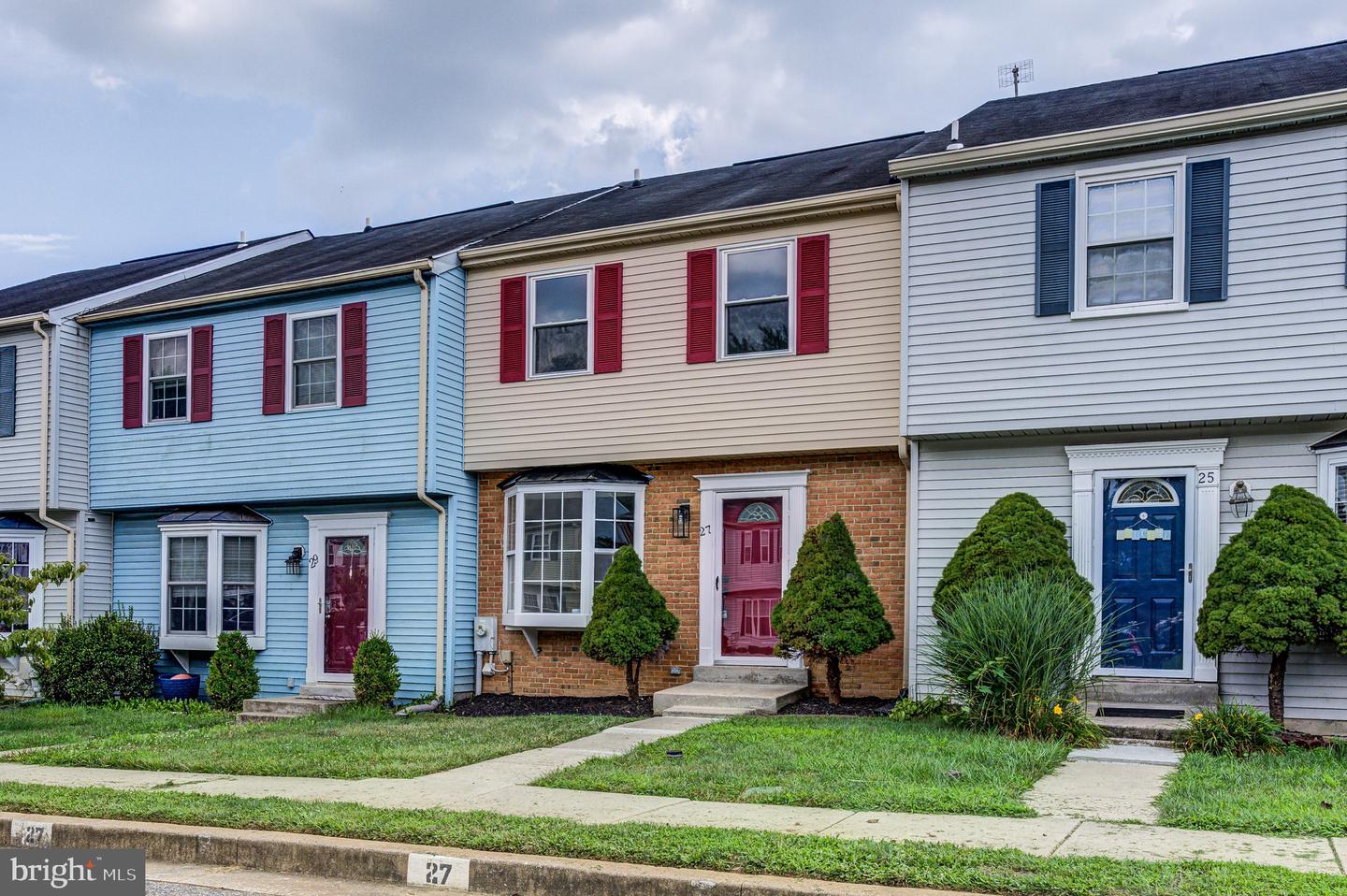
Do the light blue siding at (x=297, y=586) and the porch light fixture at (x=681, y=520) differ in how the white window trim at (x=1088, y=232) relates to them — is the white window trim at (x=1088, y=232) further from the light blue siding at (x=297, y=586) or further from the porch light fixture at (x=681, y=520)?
the light blue siding at (x=297, y=586)

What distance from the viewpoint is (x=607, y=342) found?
14820 millimetres

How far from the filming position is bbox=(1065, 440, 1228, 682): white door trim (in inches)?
447

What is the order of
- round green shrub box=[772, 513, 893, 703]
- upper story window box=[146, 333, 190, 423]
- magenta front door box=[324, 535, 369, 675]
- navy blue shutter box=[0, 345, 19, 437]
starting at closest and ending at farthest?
round green shrub box=[772, 513, 893, 703], magenta front door box=[324, 535, 369, 675], upper story window box=[146, 333, 190, 423], navy blue shutter box=[0, 345, 19, 437]

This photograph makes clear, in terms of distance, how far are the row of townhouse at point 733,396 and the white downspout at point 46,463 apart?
0.08 meters

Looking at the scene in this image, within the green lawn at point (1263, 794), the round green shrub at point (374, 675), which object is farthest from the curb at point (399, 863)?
the round green shrub at point (374, 675)

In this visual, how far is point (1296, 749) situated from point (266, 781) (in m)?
7.70

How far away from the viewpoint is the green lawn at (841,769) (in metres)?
7.65

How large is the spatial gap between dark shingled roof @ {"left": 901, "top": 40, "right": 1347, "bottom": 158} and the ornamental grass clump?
4.74 meters

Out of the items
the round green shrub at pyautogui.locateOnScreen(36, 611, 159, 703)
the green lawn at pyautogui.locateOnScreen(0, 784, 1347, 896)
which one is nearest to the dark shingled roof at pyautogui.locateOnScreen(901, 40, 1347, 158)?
the green lawn at pyautogui.locateOnScreen(0, 784, 1347, 896)

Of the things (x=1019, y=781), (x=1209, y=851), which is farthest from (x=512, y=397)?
(x=1209, y=851)

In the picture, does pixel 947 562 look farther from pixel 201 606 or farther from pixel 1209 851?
pixel 201 606

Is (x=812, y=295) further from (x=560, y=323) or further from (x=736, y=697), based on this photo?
(x=736, y=697)

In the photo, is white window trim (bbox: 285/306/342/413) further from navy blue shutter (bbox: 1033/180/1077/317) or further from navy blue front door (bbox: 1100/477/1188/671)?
navy blue front door (bbox: 1100/477/1188/671)

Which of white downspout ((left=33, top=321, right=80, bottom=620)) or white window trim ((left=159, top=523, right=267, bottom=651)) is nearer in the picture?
white window trim ((left=159, top=523, right=267, bottom=651))
